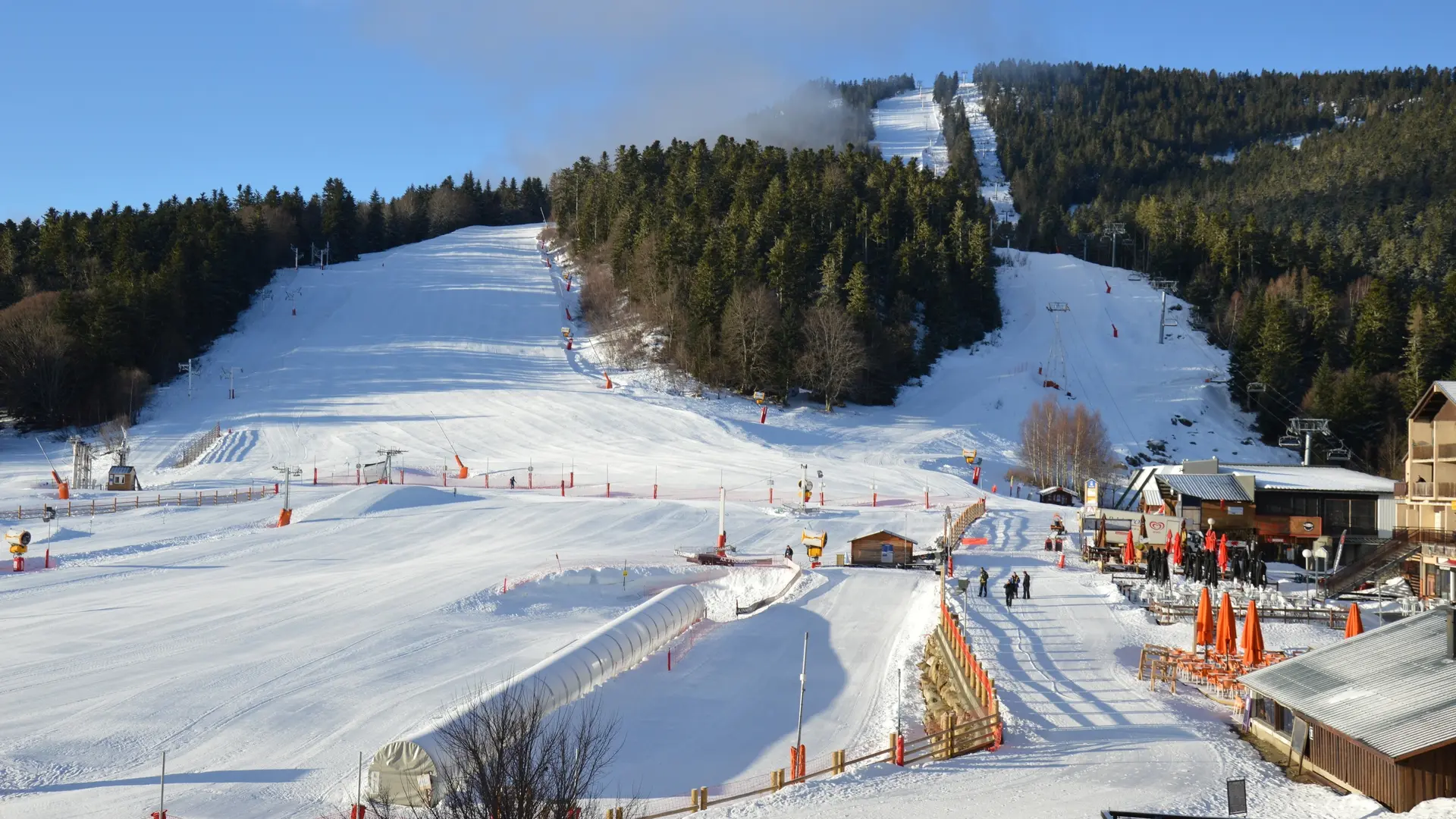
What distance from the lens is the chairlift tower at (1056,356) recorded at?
235ft

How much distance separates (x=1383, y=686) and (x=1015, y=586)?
1324 centimetres

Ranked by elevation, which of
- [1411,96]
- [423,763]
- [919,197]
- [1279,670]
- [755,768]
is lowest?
[755,768]

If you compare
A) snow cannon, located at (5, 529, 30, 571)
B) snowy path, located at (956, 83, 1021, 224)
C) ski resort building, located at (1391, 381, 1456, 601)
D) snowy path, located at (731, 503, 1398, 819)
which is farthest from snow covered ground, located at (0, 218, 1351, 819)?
snowy path, located at (956, 83, 1021, 224)

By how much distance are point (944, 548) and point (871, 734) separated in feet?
36.8

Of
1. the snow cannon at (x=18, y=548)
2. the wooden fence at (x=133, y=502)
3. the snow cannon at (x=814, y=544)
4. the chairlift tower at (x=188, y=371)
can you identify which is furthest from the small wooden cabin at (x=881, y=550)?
the chairlift tower at (x=188, y=371)

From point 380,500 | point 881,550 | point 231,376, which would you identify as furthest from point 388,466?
point 231,376

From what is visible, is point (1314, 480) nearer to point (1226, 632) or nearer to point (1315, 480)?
point (1315, 480)

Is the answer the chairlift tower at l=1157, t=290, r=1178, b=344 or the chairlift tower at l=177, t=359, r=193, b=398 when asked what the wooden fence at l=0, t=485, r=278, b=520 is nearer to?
the chairlift tower at l=177, t=359, r=193, b=398

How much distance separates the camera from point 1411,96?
17925 cm

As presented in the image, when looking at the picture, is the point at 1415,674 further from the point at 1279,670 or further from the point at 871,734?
the point at 871,734

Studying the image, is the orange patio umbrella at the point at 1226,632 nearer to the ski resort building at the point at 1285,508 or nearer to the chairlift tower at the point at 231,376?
the ski resort building at the point at 1285,508

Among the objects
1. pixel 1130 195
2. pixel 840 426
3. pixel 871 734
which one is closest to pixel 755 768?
pixel 871 734

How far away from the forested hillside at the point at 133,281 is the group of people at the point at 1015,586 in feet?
183

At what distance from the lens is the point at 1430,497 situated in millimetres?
32344
